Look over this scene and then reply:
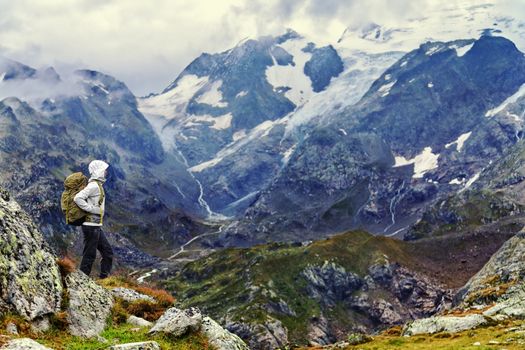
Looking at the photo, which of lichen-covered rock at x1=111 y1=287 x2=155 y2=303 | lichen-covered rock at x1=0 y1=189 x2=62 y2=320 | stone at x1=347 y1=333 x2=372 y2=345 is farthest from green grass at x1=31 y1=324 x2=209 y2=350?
stone at x1=347 y1=333 x2=372 y2=345

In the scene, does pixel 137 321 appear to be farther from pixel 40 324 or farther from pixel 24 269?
pixel 24 269

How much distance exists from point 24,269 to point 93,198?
5.54 metres

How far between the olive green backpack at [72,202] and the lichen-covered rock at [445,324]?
1268 inches

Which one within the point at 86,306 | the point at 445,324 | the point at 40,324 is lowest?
the point at 445,324

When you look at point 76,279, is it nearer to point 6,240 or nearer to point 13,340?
point 6,240

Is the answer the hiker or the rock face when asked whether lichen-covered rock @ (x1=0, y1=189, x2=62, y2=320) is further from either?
the rock face

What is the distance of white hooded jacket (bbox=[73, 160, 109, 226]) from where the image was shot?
90.3ft

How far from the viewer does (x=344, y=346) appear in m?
47.7

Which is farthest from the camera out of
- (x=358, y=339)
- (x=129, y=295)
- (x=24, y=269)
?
(x=358, y=339)

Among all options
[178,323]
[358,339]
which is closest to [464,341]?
[358,339]

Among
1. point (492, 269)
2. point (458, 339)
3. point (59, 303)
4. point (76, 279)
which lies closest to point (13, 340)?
point (59, 303)

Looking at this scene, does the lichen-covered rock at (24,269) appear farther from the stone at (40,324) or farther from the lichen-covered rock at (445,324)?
the lichen-covered rock at (445,324)

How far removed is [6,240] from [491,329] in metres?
35.2

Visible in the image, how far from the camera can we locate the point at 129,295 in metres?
32.2
